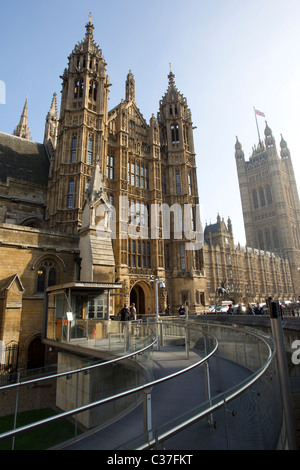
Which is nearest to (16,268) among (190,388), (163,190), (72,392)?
(72,392)

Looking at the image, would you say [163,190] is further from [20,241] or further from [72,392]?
[72,392]

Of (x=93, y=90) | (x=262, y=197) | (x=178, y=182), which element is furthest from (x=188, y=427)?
(x=262, y=197)

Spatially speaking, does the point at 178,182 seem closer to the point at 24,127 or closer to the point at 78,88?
the point at 78,88

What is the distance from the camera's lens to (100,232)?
1925 cm

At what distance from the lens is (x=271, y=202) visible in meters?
101

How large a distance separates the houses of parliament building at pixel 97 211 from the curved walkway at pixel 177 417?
919cm

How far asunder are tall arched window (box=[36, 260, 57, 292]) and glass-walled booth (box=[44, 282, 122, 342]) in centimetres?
219

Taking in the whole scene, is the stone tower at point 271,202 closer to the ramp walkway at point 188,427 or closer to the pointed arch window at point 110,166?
the pointed arch window at point 110,166

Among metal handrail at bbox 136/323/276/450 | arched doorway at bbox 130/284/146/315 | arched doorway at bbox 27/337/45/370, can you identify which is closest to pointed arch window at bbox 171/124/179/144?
arched doorway at bbox 130/284/146/315

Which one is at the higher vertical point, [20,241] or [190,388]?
[20,241]

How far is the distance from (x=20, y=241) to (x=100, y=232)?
5.05m

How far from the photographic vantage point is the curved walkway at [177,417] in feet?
9.98

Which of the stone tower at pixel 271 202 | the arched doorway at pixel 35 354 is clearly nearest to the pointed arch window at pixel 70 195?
the arched doorway at pixel 35 354

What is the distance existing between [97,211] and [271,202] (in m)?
94.7
